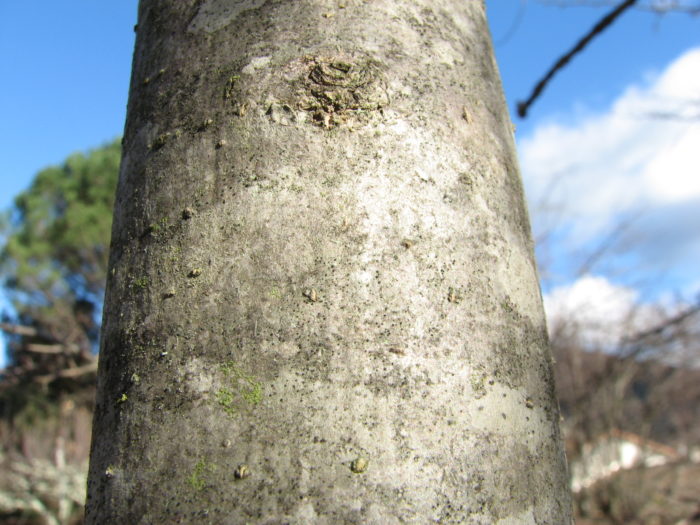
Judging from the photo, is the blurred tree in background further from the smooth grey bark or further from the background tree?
the smooth grey bark

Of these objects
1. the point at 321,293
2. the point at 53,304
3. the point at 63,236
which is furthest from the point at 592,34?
the point at 63,236

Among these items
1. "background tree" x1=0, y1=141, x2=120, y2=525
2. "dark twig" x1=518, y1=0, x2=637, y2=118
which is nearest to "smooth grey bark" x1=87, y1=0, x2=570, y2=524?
"dark twig" x1=518, y1=0, x2=637, y2=118

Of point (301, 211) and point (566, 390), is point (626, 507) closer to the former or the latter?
point (566, 390)

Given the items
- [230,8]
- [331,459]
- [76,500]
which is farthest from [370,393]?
[76,500]

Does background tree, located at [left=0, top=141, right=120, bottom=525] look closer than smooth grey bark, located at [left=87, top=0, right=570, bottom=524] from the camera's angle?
No

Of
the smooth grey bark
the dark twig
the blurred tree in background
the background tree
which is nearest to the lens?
the smooth grey bark

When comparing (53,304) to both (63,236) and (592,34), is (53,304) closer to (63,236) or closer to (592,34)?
(63,236)

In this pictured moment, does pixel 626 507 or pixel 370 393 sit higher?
pixel 370 393

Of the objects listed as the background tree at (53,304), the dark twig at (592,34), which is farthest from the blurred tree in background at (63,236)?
the dark twig at (592,34)
